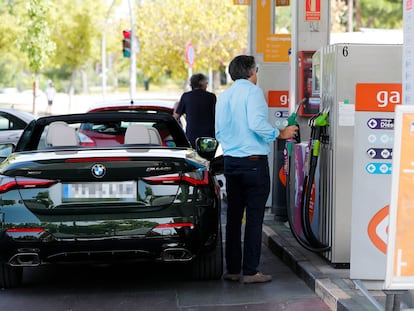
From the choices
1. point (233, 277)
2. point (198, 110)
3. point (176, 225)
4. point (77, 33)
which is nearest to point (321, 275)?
point (233, 277)

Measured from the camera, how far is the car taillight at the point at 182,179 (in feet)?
21.0

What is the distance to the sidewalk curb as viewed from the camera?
589cm

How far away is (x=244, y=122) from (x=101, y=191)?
126 cm

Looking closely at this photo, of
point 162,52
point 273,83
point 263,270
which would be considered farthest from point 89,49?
point 263,270

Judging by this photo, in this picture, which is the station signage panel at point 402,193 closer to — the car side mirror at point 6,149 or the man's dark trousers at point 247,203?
the man's dark trousers at point 247,203

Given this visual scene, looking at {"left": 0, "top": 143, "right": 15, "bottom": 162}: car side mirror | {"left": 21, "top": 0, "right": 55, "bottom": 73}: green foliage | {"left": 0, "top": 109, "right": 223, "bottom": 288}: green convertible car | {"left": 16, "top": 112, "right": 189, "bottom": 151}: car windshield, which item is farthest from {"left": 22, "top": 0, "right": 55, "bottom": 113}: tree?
{"left": 0, "top": 109, "right": 223, "bottom": 288}: green convertible car

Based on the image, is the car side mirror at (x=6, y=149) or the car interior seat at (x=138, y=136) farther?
the car side mirror at (x=6, y=149)

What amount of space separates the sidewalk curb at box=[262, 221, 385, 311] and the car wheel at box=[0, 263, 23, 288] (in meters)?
2.35

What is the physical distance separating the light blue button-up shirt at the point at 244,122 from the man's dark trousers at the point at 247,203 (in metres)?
0.08

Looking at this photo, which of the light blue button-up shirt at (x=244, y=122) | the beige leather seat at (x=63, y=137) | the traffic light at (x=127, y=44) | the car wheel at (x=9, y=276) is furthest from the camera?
the traffic light at (x=127, y=44)

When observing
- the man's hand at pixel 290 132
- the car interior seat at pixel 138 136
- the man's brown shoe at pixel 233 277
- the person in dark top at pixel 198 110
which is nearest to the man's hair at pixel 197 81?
the person in dark top at pixel 198 110

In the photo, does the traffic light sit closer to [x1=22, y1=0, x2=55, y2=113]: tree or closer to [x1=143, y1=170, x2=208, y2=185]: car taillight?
[x1=22, y1=0, x2=55, y2=113]: tree

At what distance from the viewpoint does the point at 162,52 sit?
46.7 meters

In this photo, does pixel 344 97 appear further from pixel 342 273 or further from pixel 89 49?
pixel 89 49
